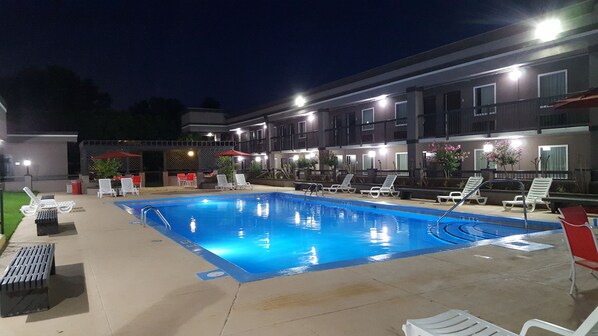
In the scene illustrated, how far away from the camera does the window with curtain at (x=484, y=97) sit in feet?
60.0

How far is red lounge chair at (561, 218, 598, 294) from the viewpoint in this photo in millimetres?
4613

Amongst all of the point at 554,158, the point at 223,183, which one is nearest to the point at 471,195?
the point at 554,158

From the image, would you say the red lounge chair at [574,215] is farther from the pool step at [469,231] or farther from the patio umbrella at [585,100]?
the pool step at [469,231]

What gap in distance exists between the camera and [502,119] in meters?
17.5

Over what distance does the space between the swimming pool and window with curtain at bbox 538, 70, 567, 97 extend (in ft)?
23.7

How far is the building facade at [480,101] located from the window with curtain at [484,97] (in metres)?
0.04

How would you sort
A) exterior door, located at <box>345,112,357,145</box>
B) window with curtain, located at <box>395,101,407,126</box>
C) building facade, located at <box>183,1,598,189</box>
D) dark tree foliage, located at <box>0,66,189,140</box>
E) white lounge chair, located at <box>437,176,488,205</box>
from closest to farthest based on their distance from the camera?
building facade, located at <box>183,1,598,189</box>, white lounge chair, located at <box>437,176,488,205</box>, window with curtain, located at <box>395,101,407,126</box>, exterior door, located at <box>345,112,357,145</box>, dark tree foliage, located at <box>0,66,189,140</box>

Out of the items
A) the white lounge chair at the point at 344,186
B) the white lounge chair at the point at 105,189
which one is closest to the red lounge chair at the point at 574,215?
the white lounge chair at the point at 344,186

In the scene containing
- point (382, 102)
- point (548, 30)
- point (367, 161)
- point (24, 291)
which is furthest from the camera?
point (367, 161)

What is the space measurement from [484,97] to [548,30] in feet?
15.4

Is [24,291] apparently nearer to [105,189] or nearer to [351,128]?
[105,189]

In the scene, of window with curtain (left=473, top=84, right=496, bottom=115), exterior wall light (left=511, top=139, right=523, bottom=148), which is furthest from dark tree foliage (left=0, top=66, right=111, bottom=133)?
exterior wall light (left=511, top=139, right=523, bottom=148)

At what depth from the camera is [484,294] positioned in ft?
16.1

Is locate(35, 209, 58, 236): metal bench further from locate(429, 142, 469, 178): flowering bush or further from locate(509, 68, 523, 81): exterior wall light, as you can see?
locate(509, 68, 523, 81): exterior wall light
